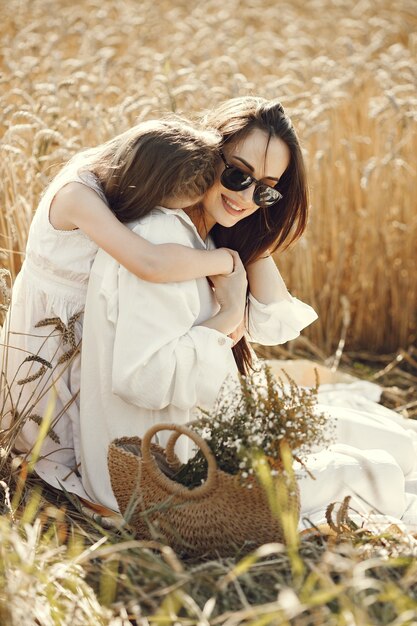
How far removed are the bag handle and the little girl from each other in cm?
40

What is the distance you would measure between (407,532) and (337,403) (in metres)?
1.17

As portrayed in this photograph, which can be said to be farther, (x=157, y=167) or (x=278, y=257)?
(x=278, y=257)

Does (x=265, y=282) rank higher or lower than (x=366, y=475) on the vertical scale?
higher

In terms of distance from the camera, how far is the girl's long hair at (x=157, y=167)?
2.38 meters

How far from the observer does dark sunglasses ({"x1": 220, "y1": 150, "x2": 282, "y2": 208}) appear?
2516mm

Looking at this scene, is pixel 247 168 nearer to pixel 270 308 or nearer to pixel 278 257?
pixel 270 308

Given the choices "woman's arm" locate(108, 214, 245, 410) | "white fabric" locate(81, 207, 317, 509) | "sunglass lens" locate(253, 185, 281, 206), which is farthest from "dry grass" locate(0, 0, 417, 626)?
"sunglass lens" locate(253, 185, 281, 206)

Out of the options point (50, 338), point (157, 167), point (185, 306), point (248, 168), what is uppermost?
point (157, 167)

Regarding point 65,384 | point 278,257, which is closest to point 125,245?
point 65,384

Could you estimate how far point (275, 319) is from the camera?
2.91 meters

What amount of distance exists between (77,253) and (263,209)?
0.63 m

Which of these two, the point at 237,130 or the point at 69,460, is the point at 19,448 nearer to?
the point at 69,460

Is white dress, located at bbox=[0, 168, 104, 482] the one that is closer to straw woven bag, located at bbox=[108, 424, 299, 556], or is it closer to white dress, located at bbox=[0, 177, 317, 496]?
white dress, located at bbox=[0, 177, 317, 496]

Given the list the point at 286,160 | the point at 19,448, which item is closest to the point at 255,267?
the point at 286,160
